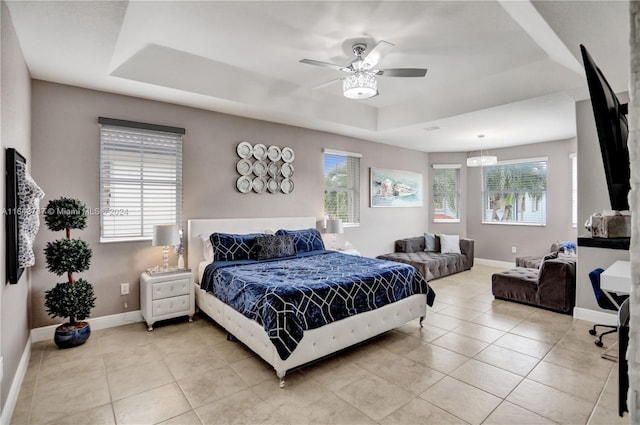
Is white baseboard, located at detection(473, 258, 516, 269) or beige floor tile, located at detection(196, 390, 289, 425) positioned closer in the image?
beige floor tile, located at detection(196, 390, 289, 425)

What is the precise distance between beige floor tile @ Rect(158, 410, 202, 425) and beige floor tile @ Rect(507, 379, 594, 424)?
216cm

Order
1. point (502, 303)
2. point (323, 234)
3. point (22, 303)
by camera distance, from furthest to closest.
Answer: point (323, 234), point (502, 303), point (22, 303)

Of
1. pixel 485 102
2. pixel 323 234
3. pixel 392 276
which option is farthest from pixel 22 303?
pixel 485 102

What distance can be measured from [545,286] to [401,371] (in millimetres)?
2789

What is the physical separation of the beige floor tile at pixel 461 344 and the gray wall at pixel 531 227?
4.33 meters

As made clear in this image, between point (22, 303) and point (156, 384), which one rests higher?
point (22, 303)

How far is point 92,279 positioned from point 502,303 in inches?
203

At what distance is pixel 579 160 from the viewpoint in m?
4.03

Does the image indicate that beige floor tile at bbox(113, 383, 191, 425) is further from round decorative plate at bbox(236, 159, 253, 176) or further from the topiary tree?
round decorative plate at bbox(236, 159, 253, 176)

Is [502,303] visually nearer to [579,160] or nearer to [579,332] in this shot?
[579,332]

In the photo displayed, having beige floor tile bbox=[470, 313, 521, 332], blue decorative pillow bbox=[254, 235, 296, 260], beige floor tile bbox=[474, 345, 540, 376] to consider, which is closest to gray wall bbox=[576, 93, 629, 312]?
beige floor tile bbox=[470, 313, 521, 332]

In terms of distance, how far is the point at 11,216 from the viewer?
7.38 feet

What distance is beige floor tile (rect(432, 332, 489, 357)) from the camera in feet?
10.4

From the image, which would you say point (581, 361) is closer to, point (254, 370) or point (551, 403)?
point (551, 403)
